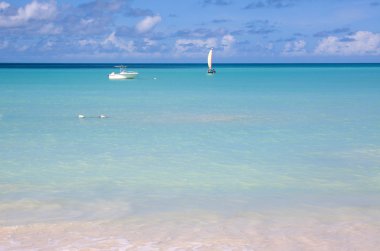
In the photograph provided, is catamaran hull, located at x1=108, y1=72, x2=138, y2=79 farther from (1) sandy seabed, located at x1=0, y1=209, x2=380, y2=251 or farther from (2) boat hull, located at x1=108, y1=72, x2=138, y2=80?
(1) sandy seabed, located at x1=0, y1=209, x2=380, y2=251

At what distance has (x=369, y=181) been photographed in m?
11.6

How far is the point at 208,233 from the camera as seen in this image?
8125mm

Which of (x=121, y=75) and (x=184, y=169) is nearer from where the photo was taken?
(x=184, y=169)

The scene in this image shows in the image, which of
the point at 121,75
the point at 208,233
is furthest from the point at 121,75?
the point at 208,233

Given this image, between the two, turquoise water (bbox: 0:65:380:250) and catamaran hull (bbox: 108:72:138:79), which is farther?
catamaran hull (bbox: 108:72:138:79)

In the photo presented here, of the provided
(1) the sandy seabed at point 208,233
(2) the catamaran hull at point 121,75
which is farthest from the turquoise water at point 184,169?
(2) the catamaran hull at point 121,75

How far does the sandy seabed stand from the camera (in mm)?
7555

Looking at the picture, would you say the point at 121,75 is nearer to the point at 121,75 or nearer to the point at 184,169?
the point at 121,75

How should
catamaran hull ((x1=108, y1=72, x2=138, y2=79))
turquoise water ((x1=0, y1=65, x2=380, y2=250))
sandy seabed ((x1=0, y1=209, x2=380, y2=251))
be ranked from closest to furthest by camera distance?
1. sandy seabed ((x1=0, y1=209, x2=380, y2=251))
2. turquoise water ((x1=0, y1=65, x2=380, y2=250))
3. catamaran hull ((x1=108, y1=72, x2=138, y2=79))

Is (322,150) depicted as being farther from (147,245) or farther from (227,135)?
(147,245)

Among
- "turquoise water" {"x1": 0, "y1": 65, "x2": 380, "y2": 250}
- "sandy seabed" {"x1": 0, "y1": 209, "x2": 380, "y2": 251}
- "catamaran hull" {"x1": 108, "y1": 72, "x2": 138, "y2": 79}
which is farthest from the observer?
"catamaran hull" {"x1": 108, "y1": 72, "x2": 138, "y2": 79}

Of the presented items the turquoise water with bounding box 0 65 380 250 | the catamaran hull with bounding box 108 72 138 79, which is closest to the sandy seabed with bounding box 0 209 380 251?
the turquoise water with bounding box 0 65 380 250

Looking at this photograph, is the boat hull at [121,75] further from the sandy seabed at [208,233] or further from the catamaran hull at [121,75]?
the sandy seabed at [208,233]

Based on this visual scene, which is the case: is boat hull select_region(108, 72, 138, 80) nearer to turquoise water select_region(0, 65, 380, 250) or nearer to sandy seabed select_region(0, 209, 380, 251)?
turquoise water select_region(0, 65, 380, 250)
